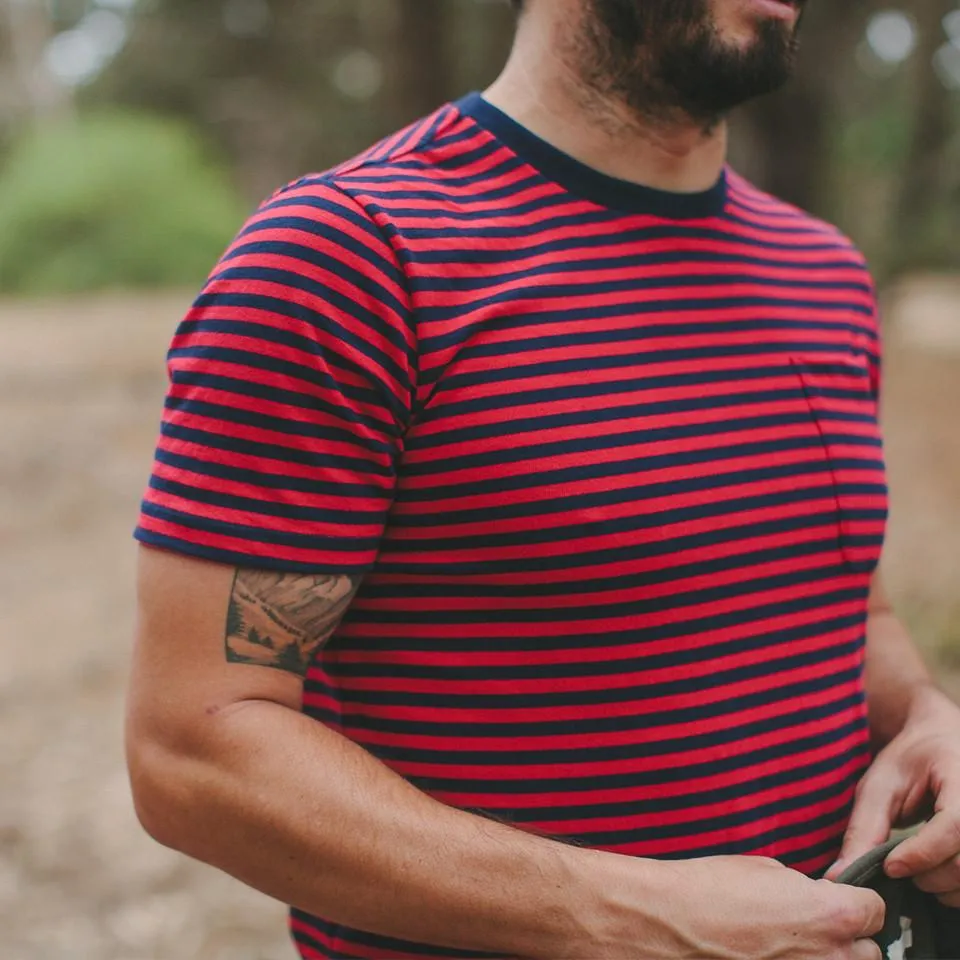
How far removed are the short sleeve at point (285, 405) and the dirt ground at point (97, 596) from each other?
8.42 feet

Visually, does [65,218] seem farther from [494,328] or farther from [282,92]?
[494,328]

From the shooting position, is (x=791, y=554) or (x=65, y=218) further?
(x=65, y=218)

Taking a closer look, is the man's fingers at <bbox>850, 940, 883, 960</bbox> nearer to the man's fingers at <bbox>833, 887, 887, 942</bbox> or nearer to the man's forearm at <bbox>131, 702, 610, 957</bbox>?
the man's fingers at <bbox>833, 887, 887, 942</bbox>

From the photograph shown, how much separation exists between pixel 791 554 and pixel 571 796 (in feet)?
1.31

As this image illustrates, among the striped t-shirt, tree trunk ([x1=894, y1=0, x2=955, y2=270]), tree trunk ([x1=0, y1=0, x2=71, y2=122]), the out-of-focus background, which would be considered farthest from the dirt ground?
tree trunk ([x1=0, y1=0, x2=71, y2=122])

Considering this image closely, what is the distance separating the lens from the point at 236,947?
334cm

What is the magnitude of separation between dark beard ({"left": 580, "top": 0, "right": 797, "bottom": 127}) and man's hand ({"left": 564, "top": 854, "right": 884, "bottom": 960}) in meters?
0.90

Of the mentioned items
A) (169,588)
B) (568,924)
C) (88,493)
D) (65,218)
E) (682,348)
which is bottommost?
(88,493)

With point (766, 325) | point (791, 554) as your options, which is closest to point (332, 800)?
point (791, 554)

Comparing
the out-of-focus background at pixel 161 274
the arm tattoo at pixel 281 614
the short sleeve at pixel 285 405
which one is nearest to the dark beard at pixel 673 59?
the short sleeve at pixel 285 405

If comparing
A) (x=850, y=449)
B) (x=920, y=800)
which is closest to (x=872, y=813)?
(x=920, y=800)

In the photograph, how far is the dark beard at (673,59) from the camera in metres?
1.38

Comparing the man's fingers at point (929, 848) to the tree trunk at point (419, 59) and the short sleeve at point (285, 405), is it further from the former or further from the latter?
the tree trunk at point (419, 59)

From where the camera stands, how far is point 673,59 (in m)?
1.40
